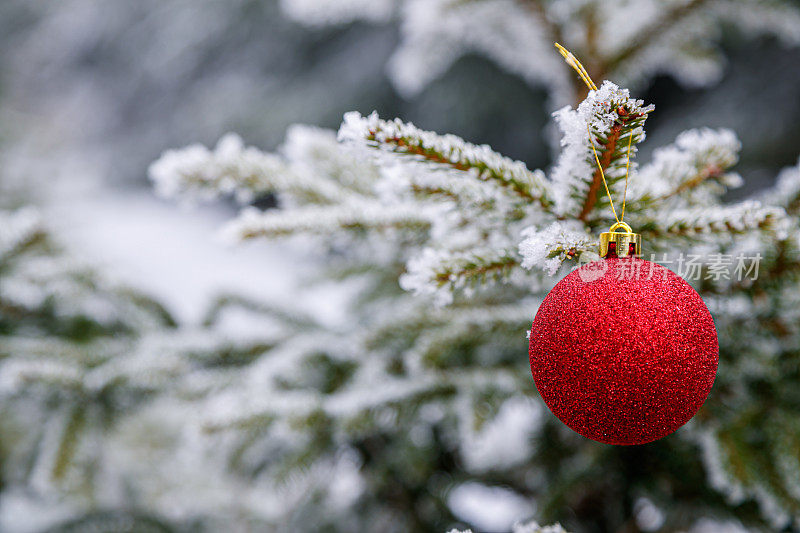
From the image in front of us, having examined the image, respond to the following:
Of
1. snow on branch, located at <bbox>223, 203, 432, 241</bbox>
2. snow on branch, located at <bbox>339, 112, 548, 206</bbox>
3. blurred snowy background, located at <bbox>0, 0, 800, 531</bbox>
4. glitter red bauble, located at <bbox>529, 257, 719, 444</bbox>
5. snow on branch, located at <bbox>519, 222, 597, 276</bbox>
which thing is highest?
blurred snowy background, located at <bbox>0, 0, 800, 531</bbox>

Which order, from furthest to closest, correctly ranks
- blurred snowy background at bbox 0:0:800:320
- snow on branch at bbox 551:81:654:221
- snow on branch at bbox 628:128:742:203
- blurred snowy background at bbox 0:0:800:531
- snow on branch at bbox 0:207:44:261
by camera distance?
1. blurred snowy background at bbox 0:0:800:320
2. blurred snowy background at bbox 0:0:800:531
3. snow on branch at bbox 0:207:44:261
4. snow on branch at bbox 628:128:742:203
5. snow on branch at bbox 551:81:654:221

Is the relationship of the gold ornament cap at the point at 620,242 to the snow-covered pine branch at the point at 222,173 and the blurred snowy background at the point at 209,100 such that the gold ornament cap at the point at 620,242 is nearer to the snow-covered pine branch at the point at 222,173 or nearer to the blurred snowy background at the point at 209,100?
the snow-covered pine branch at the point at 222,173

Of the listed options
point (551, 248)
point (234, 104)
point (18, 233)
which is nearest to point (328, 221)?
point (551, 248)

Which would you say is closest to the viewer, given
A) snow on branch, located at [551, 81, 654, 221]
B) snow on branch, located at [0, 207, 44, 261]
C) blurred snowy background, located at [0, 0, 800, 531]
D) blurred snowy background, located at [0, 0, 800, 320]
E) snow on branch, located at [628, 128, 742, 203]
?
snow on branch, located at [551, 81, 654, 221]

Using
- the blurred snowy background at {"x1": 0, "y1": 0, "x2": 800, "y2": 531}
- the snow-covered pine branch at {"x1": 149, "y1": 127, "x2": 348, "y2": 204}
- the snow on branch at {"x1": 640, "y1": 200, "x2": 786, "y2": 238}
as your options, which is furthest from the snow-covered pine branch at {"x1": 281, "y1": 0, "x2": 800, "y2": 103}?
the snow on branch at {"x1": 640, "y1": 200, "x2": 786, "y2": 238}

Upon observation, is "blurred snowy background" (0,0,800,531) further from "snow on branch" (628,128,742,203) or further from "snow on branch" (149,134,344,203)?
"snow on branch" (628,128,742,203)

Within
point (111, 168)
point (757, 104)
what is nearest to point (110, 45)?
point (111, 168)

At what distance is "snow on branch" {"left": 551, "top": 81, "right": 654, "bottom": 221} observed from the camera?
0.29 m

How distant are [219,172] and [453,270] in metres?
0.23

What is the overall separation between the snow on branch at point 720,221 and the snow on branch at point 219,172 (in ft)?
1.04

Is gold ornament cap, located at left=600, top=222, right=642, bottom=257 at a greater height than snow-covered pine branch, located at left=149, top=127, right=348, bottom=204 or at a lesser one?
lesser

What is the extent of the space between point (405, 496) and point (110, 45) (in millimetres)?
5748

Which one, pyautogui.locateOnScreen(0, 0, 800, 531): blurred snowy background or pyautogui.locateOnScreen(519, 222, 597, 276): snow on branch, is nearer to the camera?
pyautogui.locateOnScreen(519, 222, 597, 276): snow on branch

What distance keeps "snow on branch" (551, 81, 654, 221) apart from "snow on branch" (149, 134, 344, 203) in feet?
0.86
